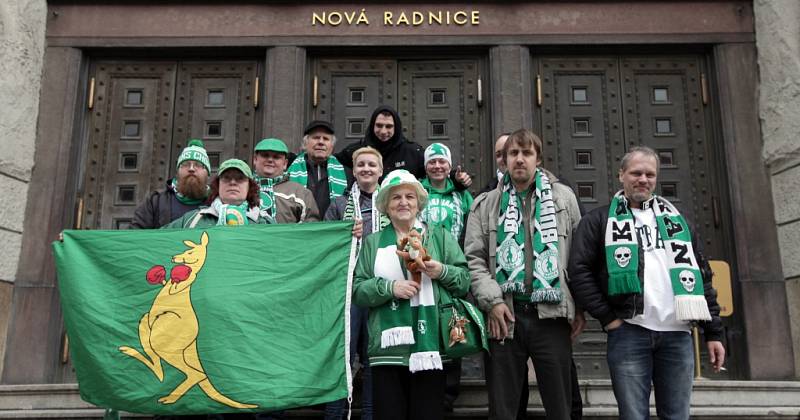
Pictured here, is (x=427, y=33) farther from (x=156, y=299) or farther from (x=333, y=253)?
(x=156, y=299)

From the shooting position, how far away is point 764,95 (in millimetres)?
9195

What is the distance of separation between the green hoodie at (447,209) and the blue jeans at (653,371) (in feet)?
6.03

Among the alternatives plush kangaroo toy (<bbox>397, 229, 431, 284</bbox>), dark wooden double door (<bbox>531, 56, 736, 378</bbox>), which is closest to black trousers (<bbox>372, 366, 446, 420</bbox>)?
plush kangaroo toy (<bbox>397, 229, 431, 284</bbox>)

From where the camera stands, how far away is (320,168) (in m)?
7.13

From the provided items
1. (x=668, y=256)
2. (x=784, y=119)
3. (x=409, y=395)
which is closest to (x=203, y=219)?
(x=409, y=395)

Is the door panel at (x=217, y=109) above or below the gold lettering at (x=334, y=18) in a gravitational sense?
below

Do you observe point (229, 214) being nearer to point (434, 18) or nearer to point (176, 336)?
point (176, 336)

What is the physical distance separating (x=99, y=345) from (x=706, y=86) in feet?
25.7

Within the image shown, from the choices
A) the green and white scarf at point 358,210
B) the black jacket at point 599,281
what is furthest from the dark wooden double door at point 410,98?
the black jacket at point 599,281

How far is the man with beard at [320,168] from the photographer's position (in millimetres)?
6898

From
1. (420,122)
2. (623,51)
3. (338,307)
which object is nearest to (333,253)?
(338,307)

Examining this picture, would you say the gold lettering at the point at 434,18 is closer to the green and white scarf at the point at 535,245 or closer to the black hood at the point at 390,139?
the black hood at the point at 390,139

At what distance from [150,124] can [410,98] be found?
3333 millimetres

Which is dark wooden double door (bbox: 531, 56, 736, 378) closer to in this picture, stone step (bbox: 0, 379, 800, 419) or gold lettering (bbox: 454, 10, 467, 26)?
gold lettering (bbox: 454, 10, 467, 26)
